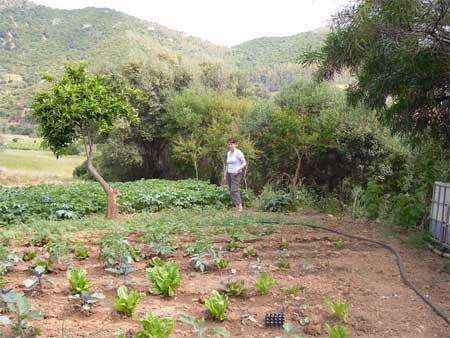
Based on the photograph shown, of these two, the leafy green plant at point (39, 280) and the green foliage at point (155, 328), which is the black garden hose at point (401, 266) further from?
the leafy green plant at point (39, 280)

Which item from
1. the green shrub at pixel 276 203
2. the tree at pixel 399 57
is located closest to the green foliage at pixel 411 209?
the tree at pixel 399 57

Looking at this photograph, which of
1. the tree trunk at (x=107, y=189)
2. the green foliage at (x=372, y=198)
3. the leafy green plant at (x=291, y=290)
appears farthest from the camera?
the tree trunk at (x=107, y=189)

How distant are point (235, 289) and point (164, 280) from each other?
59 cm

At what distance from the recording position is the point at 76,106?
7.79 metres

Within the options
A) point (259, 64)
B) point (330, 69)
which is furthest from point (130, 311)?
point (259, 64)

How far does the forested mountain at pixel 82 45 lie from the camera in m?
41.0

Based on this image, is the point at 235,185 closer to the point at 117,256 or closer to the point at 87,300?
the point at 117,256

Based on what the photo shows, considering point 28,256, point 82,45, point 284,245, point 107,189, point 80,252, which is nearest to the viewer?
point 28,256

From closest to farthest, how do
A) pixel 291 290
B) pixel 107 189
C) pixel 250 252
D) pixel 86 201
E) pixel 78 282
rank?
1. pixel 78 282
2. pixel 291 290
3. pixel 250 252
4. pixel 107 189
5. pixel 86 201

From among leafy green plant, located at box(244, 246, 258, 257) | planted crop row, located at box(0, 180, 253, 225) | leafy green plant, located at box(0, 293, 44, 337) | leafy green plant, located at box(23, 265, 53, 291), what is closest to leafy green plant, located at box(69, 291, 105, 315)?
leafy green plant, located at box(23, 265, 53, 291)

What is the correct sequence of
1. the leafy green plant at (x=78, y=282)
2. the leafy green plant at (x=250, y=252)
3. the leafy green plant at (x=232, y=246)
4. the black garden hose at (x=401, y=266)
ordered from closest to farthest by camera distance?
1. the black garden hose at (x=401, y=266)
2. the leafy green plant at (x=78, y=282)
3. the leafy green plant at (x=250, y=252)
4. the leafy green plant at (x=232, y=246)

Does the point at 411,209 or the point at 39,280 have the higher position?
the point at 411,209

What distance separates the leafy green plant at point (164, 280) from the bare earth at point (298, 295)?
0.22ft

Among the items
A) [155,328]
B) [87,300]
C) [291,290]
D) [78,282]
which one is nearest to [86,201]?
[78,282]
